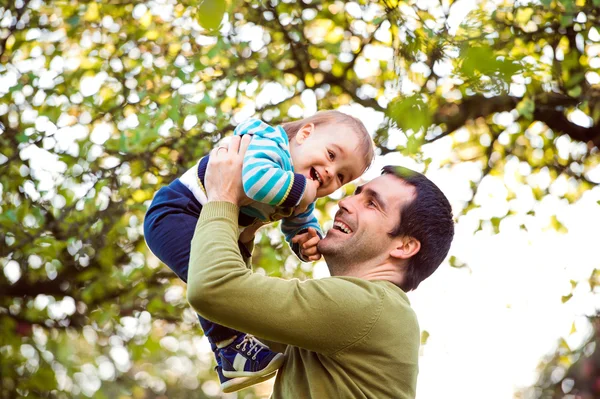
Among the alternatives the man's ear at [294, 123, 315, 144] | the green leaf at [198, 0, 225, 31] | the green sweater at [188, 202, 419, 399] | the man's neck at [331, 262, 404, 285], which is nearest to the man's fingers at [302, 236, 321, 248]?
the man's neck at [331, 262, 404, 285]

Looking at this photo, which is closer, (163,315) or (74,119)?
(74,119)

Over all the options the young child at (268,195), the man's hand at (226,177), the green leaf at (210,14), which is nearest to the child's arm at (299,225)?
the young child at (268,195)

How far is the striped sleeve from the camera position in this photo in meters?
2.52

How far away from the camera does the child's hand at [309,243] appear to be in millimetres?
2842

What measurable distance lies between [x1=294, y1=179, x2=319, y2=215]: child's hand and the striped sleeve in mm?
57

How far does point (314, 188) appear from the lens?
280 cm

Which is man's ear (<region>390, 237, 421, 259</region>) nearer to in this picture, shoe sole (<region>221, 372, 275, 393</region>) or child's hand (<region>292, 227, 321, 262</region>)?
child's hand (<region>292, 227, 321, 262</region>)

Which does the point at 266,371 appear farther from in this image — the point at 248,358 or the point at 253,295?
the point at 253,295

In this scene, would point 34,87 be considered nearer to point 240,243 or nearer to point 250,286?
point 240,243

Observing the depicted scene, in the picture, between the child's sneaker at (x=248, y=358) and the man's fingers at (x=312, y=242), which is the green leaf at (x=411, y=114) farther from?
the child's sneaker at (x=248, y=358)

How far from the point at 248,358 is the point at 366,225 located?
1.90 ft

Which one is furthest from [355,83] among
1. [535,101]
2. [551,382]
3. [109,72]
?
[551,382]

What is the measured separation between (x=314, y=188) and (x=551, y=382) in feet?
20.6

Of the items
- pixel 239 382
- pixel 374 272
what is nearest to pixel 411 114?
pixel 374 272
